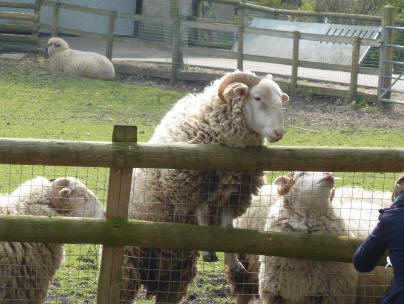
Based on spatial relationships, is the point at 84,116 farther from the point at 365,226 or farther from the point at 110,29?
the point at 365,226

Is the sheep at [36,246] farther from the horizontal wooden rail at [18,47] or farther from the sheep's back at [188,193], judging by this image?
the horizontal wooden rail at [18,47]

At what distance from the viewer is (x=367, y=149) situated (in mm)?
4523

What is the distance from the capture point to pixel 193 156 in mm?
4324

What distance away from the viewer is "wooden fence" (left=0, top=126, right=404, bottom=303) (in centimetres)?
417

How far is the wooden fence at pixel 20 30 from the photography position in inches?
681

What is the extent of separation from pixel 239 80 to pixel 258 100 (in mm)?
253

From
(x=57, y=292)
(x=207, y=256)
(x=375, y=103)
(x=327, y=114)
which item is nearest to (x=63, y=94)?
(x=327, y=114)

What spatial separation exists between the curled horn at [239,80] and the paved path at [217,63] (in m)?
10.9

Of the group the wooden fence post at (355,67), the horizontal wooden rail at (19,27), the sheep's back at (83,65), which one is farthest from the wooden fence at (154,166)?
the horizontal wooden rail at (19,27)

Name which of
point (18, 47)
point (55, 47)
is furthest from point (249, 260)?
point (18, 47)

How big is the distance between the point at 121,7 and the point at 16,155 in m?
19.4

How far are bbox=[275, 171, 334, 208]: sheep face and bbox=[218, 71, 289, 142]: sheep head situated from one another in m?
0.48

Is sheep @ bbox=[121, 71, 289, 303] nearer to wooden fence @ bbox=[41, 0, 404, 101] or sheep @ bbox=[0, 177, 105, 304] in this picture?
sheep @ bbox=[0, 177, 105, 304]

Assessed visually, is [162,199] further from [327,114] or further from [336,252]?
[327,114]
